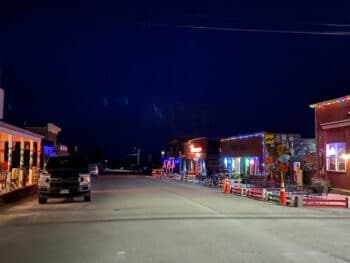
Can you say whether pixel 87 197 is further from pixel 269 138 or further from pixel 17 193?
pixel 269 138

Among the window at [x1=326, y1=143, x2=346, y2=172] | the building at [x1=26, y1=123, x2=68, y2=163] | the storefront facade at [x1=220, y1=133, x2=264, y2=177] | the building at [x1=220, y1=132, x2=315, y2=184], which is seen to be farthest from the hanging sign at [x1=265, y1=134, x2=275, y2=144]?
the building at [x1=26, y1=123, x2=68, y2=163]

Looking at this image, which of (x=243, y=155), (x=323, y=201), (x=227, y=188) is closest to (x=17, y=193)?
(x=227, y=188)

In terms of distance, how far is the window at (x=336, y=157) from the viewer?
28495mm

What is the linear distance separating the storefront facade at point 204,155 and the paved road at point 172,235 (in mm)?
38593

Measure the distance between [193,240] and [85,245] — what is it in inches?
96.1

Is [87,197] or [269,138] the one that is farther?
[269,138]

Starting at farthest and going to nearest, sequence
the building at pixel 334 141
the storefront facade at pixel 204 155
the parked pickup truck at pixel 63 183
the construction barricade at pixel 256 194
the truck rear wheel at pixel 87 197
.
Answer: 1. the storefront facade at pixel 204 155
2. the building at pixel 334 141
3. the construction barricade at pixel 256 194
4. the truck rear wheel at pixel 87 197
5. the parked pickup truck at pixel 63 183

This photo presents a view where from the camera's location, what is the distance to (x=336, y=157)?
29.3m

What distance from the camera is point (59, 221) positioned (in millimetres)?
14797

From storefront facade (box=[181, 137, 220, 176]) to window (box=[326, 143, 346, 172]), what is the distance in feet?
85.4

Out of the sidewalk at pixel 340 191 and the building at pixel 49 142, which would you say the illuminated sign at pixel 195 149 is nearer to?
the building at pixel 49 142

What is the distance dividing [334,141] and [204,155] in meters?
31.3

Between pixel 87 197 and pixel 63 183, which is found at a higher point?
pixel 63 183

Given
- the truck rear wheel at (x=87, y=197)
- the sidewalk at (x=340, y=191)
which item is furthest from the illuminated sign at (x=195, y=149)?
the truck rear wheel at (x=87, y=197)
